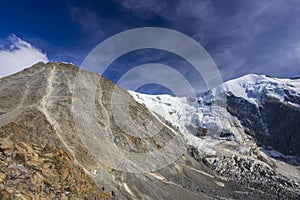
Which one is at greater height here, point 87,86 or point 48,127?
point 87,86

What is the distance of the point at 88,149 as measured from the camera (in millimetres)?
45562

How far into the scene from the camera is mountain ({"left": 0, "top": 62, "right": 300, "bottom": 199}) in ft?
56.4

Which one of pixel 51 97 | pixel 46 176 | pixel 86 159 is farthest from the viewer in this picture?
pixel 51 97

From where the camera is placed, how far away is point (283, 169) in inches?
6275

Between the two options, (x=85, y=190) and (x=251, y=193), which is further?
(x=251, y=193)

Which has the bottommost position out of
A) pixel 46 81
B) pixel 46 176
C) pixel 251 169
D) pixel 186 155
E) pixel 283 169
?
pixel 283 169

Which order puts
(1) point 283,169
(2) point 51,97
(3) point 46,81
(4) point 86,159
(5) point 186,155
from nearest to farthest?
(4) point 86,159 → (2) point 51,97 → (3) point 46,81 → (5) point 186,155 → (1) point 283,169

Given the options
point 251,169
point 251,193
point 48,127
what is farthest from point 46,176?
point 251,169

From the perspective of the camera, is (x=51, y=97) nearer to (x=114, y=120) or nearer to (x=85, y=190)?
(x=114, y=120)

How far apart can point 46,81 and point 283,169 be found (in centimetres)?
14836

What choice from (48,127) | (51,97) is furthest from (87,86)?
(48,127)

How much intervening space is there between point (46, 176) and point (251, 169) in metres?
113

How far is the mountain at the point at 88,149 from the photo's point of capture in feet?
56.4

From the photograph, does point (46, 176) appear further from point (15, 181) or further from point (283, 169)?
point (283, 169)
